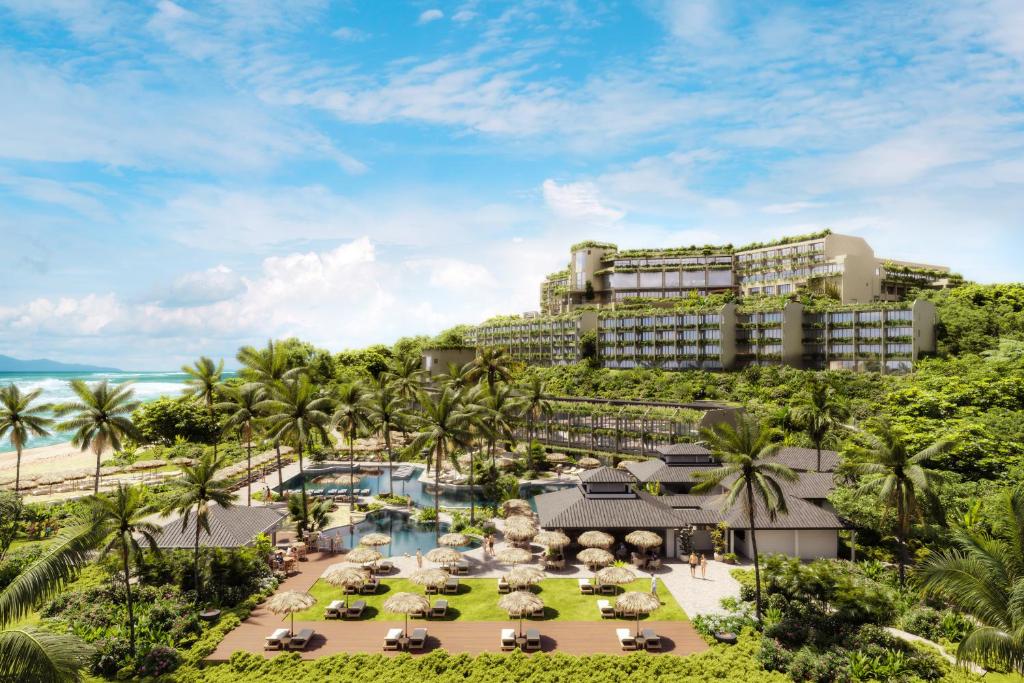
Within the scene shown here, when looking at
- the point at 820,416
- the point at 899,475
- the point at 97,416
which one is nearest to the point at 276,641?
the point at 97,416

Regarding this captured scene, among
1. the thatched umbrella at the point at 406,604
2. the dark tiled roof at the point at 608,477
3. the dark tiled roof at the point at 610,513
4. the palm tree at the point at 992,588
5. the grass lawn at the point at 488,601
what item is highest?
the palm tree at the point at 992,588

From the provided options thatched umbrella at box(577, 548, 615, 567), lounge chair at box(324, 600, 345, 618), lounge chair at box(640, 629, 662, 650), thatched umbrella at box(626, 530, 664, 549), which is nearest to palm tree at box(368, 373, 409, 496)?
lounge chair at box(324, 600, 345, 618)

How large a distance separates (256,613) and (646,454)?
43.4 meters

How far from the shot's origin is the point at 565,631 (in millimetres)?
30484

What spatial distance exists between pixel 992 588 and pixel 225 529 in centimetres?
3756

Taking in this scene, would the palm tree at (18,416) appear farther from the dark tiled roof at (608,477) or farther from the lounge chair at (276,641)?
the dark tiled roof at (608,477)

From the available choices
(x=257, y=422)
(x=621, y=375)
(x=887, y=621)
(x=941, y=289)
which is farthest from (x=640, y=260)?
(x=887, y=621)

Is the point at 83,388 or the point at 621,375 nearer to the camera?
the point at 83,388

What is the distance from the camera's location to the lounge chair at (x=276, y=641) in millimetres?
28355

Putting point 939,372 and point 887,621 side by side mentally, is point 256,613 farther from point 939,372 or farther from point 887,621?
point 939,372

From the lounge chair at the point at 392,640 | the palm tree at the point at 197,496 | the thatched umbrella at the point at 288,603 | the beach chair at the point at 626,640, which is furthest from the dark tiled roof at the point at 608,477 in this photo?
the palm tree at the point at 197,496

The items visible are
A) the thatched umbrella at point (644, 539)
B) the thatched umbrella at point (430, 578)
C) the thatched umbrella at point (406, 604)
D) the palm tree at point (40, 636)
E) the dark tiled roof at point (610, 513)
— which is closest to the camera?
the palm tree at point (40, 636)

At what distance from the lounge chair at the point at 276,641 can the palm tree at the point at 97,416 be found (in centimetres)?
3032

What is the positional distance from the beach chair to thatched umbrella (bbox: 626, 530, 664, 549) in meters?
9.49
